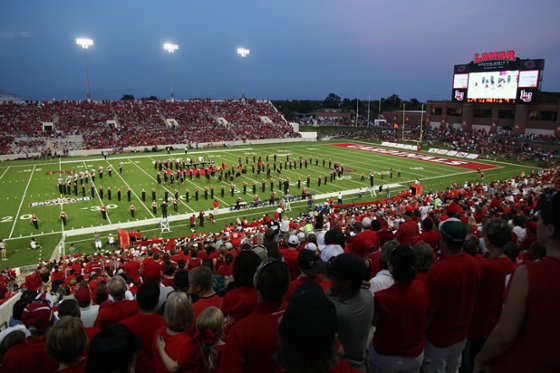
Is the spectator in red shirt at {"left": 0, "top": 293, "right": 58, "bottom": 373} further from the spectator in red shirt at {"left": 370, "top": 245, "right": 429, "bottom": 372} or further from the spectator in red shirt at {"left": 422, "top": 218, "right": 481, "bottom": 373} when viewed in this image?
the spectator in red shirt at {"left": 422, "top": 218, "right": 481, "bottom": 373}

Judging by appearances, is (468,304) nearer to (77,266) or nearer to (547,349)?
(547,349)

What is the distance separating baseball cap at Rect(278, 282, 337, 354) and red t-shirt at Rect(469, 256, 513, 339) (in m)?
2.43

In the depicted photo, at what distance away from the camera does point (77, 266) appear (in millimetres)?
10508

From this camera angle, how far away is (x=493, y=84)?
44250 millimetres

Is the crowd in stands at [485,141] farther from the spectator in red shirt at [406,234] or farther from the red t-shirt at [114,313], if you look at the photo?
the red t-shirt at [114,313]

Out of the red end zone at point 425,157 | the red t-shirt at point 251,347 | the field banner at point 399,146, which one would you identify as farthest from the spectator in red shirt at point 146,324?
the field banner at point 399,146

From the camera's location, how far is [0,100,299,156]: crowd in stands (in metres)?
43.5

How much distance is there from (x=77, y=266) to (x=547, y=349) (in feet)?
35.8

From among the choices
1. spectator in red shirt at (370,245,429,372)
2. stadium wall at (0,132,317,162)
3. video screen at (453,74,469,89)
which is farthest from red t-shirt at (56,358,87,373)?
video screen at (453,74,469,89)

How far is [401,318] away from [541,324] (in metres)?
1.16

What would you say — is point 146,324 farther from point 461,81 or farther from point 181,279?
point 461,81

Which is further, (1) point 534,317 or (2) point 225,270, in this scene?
(2) point 225,270

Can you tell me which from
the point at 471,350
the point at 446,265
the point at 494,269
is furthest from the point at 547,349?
the point at 471,350

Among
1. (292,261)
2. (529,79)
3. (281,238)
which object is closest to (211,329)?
(292,261)
